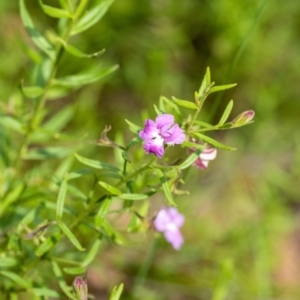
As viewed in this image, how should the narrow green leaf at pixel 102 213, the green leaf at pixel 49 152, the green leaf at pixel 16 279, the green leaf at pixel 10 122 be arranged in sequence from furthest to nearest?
the green leaf at pixel 49 152 < the green leaf at pixel 10 122 < the green leaf at pixel 16 279 < the narrow green leaf at pixel 102 213

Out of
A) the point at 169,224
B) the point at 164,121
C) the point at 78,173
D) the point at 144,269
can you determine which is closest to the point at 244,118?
the point at 164,121

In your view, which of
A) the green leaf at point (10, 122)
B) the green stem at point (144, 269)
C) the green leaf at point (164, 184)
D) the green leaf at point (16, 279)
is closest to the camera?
the green leaf at point (164, 184)

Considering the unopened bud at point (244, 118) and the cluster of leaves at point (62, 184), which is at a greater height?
the unopened bud at point (244, 118)

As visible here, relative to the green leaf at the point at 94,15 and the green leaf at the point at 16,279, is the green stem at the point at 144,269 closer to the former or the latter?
the green leaf at the point at 16,279

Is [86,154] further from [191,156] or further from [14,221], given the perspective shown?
[191,156]

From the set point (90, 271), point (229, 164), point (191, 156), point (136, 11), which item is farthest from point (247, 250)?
point (191, 156)

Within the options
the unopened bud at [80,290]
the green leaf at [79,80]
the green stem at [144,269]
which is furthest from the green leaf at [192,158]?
the green stem at [144,269]

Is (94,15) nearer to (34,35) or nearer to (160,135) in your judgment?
(34,35)
